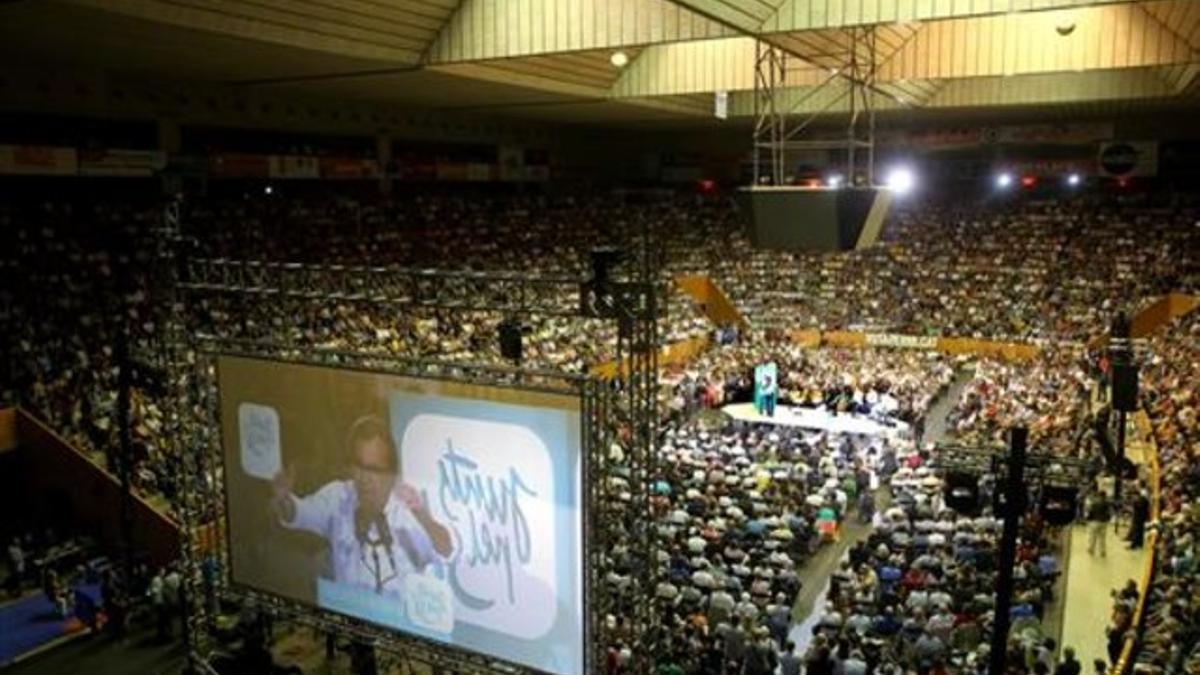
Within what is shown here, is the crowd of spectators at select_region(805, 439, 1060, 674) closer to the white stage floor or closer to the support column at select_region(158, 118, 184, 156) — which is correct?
the white stage floor

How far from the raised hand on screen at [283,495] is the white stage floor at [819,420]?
13.8 meters

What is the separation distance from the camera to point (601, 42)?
15703 mm

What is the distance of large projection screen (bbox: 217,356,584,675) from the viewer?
9.65 metres

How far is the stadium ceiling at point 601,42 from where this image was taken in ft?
43.6

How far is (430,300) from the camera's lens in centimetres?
1044

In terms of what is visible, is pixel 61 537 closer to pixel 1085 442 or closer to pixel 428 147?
pixel 1085 442

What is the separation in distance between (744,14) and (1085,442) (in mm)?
10958

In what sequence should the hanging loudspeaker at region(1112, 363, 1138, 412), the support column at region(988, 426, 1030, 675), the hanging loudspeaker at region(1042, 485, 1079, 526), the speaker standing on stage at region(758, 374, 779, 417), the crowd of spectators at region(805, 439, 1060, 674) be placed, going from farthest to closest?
the speaker standing on stage at region(758, 374, 779, 417), the hanging loudspeaker at region(1112, 363, 1138, 412), the crowd of spectators at region(805, 439, 1060, 674), the hanging loudspeaker at region(1042, 485, 1079, 526), the support column at region(988, 426, 1030, 675)

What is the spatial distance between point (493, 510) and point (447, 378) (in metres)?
1.43

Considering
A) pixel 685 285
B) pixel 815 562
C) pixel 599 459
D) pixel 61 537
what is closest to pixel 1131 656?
pixel 815 562

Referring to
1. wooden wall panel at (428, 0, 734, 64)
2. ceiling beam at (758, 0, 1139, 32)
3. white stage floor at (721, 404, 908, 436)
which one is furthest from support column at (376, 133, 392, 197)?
ceiling beam at (758, 0, 1139, 32)

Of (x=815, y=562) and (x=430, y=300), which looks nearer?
(x=430, y=300)

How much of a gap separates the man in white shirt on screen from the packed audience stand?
170 centimetres

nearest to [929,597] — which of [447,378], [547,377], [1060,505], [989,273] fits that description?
[1060,505]
